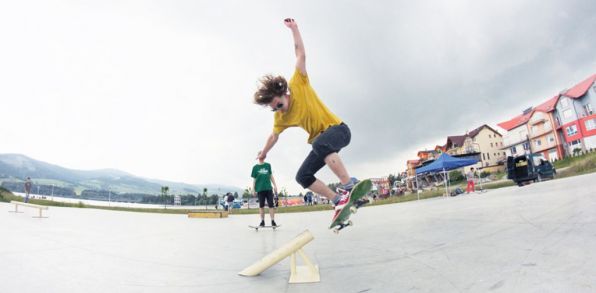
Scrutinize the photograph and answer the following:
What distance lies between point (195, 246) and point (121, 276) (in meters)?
1.32

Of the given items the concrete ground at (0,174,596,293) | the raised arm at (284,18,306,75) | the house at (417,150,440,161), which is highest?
the house at (417,150,440,161)

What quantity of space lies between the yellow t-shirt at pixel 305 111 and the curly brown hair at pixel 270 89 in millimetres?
104

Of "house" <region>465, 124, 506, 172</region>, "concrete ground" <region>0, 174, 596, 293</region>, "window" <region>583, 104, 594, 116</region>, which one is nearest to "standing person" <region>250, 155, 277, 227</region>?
"concrete ground" <region>0, 174, 596, 293</region>

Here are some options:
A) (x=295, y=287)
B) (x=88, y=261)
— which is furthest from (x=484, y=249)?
(x=88, y=261)

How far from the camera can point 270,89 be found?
272cm

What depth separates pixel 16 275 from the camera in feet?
6.12

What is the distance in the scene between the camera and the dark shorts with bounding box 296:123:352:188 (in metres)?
2.70

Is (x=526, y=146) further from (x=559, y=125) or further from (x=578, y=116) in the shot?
(x=578, y=116)

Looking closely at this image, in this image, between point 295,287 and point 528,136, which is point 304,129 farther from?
point 528,136

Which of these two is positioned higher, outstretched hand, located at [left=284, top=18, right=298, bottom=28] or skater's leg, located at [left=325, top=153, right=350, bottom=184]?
outstretched hand, located at [left=284, top=18, right=298, bottom=28]

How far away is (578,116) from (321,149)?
161 ft

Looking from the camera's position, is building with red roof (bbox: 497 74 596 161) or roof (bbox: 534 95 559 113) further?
roof (bbox: 534 95 559 113)

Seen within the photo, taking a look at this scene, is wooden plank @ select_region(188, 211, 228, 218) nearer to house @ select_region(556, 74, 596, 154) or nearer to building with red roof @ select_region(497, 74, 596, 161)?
building with red roof @ select_region(497, 74, 596, 161)

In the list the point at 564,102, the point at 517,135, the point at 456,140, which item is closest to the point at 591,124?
the point at 564,102
